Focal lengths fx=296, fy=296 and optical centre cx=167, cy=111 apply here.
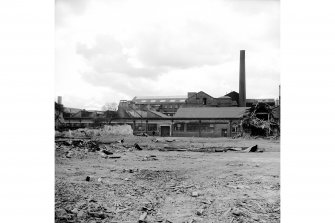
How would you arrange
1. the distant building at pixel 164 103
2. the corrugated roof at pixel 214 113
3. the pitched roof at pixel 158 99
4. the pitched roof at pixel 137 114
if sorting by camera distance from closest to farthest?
the corrugated roof at pixel 214 113
the pitched roof at pixel 137 114
the distant building at pixel 164 103
the pitched roof at pixel 158 99

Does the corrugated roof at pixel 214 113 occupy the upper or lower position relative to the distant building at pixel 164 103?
lower

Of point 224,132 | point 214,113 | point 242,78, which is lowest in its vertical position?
point 224,132

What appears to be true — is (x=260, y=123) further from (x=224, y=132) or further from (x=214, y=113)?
(x=214, y=113)

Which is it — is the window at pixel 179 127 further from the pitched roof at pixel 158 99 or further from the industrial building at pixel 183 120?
the pitched roof at pixel 158 99

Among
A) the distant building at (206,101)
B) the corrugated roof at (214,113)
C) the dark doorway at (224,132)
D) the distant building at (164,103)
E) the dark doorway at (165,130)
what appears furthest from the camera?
the distant building at (164,103)

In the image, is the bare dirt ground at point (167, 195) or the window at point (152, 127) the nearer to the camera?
the bare dirt ground at point (167, 195)

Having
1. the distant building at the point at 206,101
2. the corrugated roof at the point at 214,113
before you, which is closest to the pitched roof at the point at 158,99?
the distant building at the point at 206,101

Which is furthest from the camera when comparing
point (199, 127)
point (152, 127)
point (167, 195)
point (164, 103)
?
point (164, 103)

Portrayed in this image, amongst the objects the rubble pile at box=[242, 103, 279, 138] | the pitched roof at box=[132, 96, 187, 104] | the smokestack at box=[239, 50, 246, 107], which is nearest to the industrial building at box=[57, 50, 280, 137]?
the smokestack at box=[239, 50, 246, 107]

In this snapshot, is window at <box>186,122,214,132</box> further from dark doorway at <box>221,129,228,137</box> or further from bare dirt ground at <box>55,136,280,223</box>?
bare dirt ground at <box>55,136,280,223</box>

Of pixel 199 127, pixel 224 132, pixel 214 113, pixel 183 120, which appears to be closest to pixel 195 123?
pixel 199 127

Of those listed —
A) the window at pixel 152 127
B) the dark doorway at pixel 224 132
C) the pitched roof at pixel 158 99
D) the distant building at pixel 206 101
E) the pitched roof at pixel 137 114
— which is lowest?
the dark doorway at pixel 224 132
